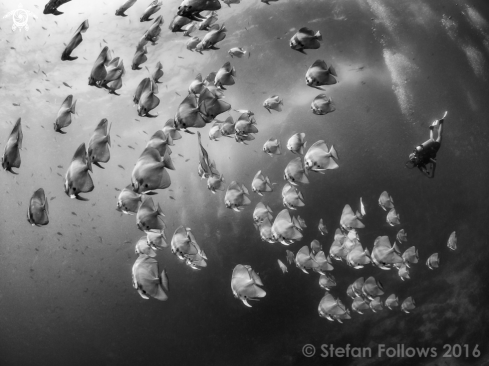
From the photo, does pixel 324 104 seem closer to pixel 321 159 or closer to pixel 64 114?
pixel 321 159

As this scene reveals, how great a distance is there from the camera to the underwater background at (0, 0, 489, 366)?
1359 cm

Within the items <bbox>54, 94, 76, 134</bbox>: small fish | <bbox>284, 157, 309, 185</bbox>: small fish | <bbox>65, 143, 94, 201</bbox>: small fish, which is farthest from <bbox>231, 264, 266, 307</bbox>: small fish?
<bbox>54, 94, 76, 134</bbox>: small fish

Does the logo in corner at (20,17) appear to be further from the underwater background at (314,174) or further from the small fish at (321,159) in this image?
the small fish at (321,159)

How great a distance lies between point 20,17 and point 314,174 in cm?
1355

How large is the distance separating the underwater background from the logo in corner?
0.80ft

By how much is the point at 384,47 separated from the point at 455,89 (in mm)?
3905

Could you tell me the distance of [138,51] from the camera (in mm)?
5262

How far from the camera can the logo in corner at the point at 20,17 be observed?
13.3 meters

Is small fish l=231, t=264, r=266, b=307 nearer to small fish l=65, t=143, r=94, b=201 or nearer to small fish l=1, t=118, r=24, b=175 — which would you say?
small fish l=65, t=143, r=94, b=201

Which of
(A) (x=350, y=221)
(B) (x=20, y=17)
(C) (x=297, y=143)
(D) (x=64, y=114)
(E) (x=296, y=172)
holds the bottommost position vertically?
(A) (x=350, y=221)

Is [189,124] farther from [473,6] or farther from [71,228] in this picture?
[71,228]

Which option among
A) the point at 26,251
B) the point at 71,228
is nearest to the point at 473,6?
the point at 71,228

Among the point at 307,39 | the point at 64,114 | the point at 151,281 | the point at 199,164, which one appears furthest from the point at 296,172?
the point at 64,114

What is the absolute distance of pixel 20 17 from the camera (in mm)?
13617
